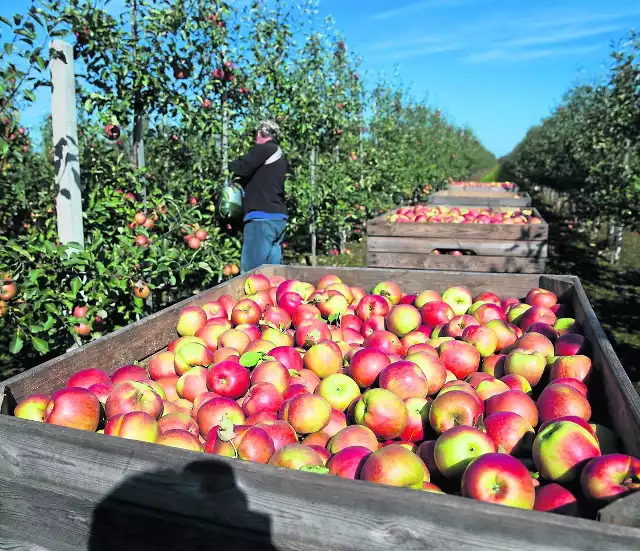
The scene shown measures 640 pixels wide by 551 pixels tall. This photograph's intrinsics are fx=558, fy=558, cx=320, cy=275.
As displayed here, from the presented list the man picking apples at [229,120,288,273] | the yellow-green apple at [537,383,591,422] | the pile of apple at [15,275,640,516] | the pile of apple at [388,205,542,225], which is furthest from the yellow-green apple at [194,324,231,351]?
the pile of apple at [388,205,542,225]

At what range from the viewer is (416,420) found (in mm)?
1874

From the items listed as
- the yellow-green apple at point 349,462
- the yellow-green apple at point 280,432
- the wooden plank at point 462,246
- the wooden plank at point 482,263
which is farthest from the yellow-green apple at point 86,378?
the wooden plank at point 462,246

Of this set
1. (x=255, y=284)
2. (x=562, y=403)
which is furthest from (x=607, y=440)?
(x=255, y=284)

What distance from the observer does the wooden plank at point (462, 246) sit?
5.61 m

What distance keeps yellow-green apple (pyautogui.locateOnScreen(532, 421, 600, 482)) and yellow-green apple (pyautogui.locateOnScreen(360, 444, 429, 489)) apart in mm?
322

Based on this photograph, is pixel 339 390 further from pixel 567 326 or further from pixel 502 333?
pixel 567 326

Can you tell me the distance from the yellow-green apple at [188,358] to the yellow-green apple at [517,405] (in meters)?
1.15

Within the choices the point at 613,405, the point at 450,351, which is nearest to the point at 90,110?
the point at 450,351

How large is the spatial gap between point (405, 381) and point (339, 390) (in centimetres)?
26

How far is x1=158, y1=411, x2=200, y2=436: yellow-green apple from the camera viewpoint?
5.88 ft

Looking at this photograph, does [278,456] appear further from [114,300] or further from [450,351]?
[114,300]

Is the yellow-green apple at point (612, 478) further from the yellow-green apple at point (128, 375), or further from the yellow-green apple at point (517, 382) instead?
the yellow-green apple at point (128, 375)

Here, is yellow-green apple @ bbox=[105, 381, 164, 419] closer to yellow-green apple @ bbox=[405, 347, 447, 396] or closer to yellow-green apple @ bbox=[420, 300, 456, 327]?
yellow-green apple @ bbox=[405, 347, 447, 396]

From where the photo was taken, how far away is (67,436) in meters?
1.35
